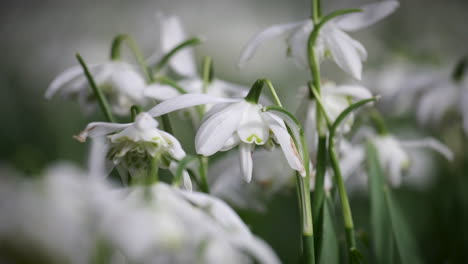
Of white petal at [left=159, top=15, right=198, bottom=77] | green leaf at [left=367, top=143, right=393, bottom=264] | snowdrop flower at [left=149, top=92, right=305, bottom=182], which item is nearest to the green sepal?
snowdrop flower at [left=149, top=92, right=305, bottom=182]

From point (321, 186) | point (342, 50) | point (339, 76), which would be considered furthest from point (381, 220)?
point (339, 76)

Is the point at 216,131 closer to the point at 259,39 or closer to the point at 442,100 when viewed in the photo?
the point at 259,39

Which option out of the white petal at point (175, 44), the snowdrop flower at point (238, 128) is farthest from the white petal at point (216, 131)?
the white petal at point (175, 44)

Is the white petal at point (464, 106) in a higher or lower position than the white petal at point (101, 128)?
lower

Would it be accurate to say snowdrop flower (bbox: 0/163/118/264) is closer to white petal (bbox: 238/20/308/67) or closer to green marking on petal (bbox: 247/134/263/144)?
green marking on petal (bbox: 247/134/263/144)

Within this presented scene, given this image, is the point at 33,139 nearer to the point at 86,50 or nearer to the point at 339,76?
the point at 86,50

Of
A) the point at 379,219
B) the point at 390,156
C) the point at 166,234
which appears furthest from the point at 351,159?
the point at 166,234

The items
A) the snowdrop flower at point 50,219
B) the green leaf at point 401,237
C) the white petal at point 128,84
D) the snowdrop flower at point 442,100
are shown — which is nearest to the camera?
the snowdrop flower at point 50,219

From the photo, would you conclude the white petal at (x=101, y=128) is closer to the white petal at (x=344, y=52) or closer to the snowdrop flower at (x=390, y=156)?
the white petal at (x=344, y=52)
